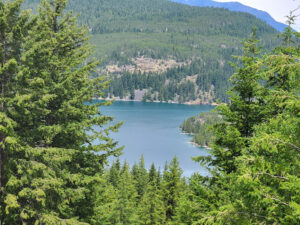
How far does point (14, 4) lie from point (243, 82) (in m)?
9.14

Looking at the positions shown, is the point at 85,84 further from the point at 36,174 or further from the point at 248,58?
the point at 248,58

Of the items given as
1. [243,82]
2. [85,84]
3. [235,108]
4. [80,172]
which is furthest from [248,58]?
[80,172]

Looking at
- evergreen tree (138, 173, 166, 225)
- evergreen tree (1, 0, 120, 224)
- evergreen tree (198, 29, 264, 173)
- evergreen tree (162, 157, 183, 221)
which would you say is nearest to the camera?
evergreen tree (1, 0, 120, 224)

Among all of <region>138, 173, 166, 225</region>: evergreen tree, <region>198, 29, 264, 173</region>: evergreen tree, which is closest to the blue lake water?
<region>138, 173, 166, 225</region>: evergreen tree

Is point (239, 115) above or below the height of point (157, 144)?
above

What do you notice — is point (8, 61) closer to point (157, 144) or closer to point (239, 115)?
point (239, 115)

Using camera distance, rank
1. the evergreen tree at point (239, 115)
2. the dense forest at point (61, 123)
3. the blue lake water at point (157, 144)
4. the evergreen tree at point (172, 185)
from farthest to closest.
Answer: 1. the blue lake water at point (157, 144)
2. the evergreen tree at point (172, 185)
3. the evergreen tree at point (239, 115)
4. the dense forest at point (61, 123)

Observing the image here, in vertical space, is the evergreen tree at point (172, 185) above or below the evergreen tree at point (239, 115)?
below

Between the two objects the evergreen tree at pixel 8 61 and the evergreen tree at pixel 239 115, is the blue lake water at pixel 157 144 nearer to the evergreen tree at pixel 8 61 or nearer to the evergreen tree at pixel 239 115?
the evergreen tree at pixel 239 115

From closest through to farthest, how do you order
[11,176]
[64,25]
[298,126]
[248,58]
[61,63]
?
[298,126], [11,176], [248,58], [61,63], [64,25]

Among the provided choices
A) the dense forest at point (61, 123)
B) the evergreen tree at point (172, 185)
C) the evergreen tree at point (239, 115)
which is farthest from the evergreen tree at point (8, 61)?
the evergreen tree at point (172, 185)

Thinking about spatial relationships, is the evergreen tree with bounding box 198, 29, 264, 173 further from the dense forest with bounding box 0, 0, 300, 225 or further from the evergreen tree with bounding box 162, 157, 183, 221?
the evergreen tree with bounding box 162, 157, 183, 221

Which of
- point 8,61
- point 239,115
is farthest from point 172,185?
point 8,61

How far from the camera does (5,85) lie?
1031cm
